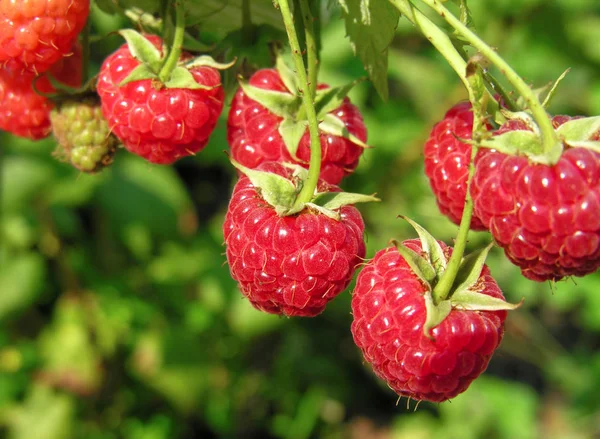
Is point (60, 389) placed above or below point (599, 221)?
below

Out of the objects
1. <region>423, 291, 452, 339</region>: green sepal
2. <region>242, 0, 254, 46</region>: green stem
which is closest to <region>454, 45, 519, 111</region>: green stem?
<region>423, 291, 452, 339</region>: green sepal

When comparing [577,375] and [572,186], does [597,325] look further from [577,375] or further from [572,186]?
[572,186]

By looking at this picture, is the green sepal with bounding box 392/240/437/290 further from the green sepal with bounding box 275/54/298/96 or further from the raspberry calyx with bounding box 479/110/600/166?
the green sepal with bounding box 275/54/298/96

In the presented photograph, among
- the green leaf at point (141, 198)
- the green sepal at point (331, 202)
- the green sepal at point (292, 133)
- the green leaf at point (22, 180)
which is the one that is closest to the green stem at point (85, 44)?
the green sepal at point (292, 133)

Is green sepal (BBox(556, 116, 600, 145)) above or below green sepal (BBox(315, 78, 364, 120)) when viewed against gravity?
above

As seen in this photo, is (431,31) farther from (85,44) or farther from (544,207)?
(85,44)

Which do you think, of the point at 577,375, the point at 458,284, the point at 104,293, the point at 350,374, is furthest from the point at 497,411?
the point at 458,284

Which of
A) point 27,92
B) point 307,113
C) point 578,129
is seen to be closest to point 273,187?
point 307,113
